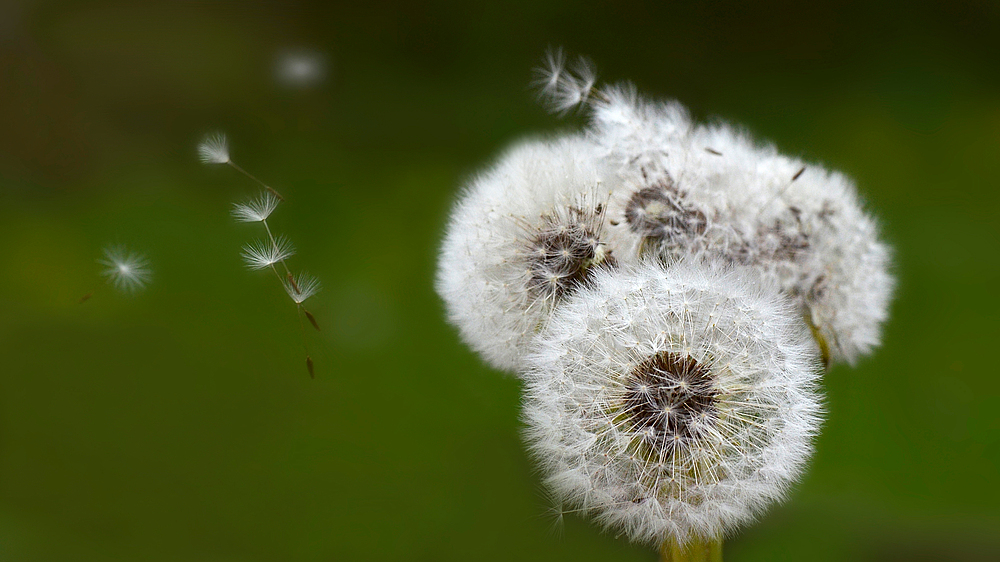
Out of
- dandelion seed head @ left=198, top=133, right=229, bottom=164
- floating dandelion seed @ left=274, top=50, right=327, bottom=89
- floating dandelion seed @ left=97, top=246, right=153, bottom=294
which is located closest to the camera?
dandelion seed head @ left=198, top=133, right=229, bottom=164

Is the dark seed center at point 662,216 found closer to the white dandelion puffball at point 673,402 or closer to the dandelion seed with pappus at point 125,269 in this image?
the white dandelion puffball at point 673,402

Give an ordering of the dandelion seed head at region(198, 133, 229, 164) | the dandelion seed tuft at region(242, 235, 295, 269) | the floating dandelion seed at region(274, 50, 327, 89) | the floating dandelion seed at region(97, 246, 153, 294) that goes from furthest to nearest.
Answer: the floating dandelion seed at region(274, 50, 327, 89)
the floating dandelion seed at region(97, 246, 153, 294)
the dandelion seed head at region(198, 133, 229, 164)
the dandelion seed tuft at region(242, 235, 295, 269)

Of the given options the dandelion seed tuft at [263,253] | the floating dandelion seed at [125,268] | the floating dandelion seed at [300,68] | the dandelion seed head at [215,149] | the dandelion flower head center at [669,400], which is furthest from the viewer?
the floating dandelion seed at [300,68]

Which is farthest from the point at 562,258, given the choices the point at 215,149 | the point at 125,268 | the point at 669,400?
the point at 125,268

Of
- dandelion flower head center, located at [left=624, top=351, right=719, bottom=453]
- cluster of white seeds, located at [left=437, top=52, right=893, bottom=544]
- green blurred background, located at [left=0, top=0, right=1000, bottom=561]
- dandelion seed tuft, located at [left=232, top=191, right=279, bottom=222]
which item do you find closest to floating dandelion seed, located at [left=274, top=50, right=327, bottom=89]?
green blurred background, located at [left=0, top=0, right=1000, bottom=561]

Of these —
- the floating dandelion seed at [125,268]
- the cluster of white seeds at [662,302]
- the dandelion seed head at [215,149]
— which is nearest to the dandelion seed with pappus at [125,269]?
the floating dandelion seed at [125,268]

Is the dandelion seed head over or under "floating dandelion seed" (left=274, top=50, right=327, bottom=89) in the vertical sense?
under

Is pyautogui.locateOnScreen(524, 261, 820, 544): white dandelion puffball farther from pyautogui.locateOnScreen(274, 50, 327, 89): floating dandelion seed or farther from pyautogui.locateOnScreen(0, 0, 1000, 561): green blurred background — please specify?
pyautogui.locateOnScreen(274, 50, 327, 89): floating dandelion seed

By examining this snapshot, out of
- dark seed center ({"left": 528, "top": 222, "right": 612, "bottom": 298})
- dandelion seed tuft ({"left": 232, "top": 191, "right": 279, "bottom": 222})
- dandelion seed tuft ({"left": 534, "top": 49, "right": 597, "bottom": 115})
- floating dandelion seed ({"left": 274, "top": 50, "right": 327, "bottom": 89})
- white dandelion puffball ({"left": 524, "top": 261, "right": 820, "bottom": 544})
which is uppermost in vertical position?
floating dandelion seed ({"left": 274, "top": 50, "right": 327, "bottom": 89})
